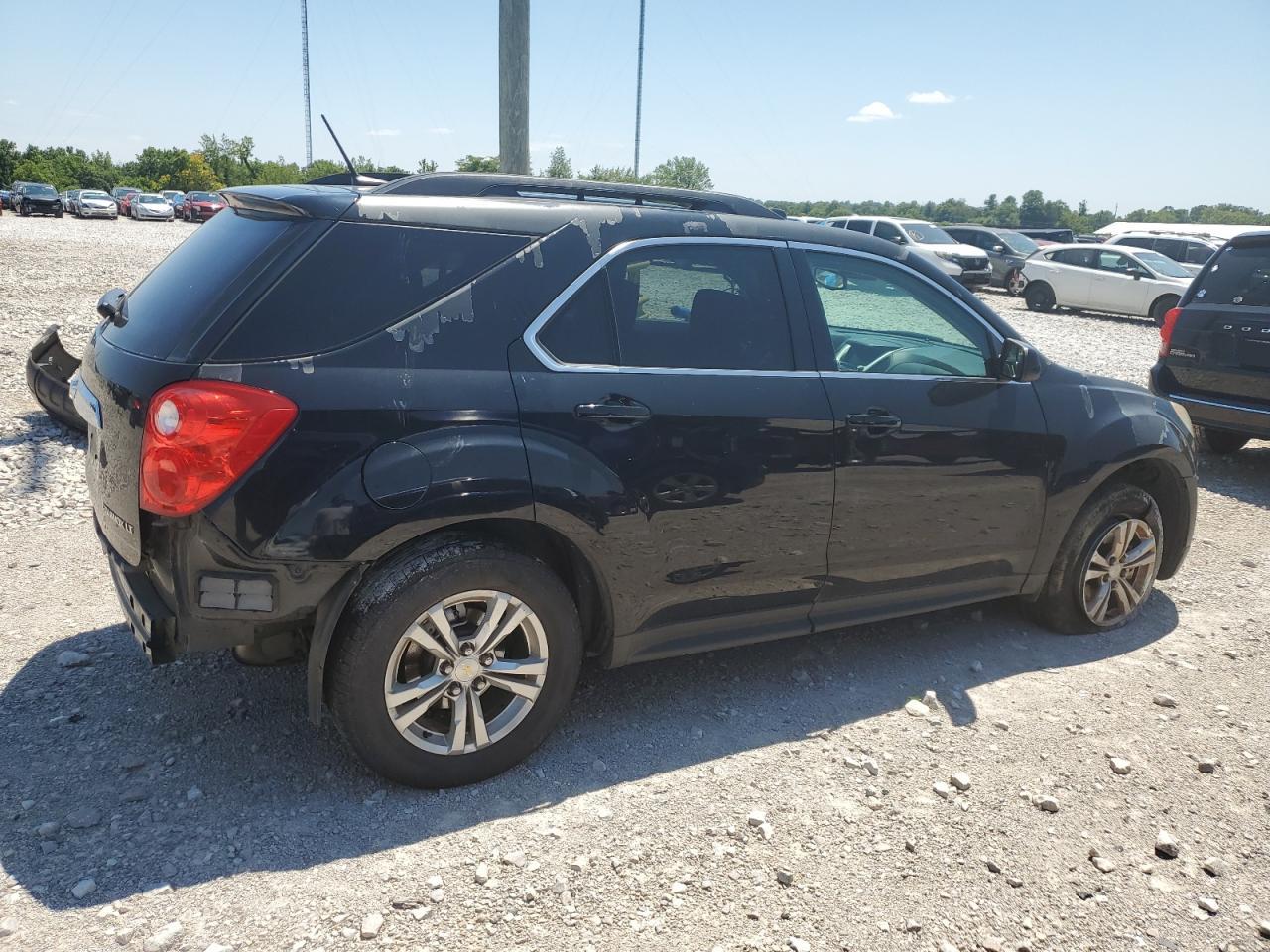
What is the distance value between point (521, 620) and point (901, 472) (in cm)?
161

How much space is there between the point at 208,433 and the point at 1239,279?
7.82 m

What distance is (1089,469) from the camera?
4355mm

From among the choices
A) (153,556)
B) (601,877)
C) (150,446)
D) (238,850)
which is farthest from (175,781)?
(601,877)

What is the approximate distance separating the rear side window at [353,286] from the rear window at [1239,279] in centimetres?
680

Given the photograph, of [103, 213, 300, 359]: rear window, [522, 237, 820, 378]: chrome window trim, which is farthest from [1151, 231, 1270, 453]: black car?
[103, 213, 300, 359]: rear window

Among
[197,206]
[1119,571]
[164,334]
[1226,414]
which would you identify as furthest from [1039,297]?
[197,206]

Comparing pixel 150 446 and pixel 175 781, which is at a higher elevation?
pixel 150 446

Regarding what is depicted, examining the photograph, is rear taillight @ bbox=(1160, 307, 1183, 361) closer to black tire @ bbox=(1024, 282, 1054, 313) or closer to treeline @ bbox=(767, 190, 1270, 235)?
black tire @ bbox=(1024, 282, 1054, 313)

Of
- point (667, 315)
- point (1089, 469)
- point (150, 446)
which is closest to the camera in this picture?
point (150, 446)

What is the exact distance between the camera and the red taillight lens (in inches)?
107

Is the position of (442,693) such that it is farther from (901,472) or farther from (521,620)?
(901,472)

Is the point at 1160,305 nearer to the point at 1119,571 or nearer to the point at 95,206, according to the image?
the point at 1119,571

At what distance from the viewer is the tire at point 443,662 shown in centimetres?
293

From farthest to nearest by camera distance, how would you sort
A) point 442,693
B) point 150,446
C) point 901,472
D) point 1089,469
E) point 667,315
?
1. point 1089,469
2. point 901,472
3. point 667,315
4. point 442,693
5. point 150,446
